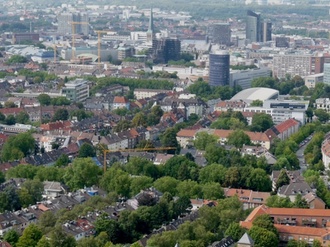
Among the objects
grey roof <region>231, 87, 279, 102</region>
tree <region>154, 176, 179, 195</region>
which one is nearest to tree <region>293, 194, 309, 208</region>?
tree <region>154, 176, 179, 195</region>

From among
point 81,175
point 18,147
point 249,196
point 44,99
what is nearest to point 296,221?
point 249,196

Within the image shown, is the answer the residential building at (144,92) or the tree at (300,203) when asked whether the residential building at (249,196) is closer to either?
the tree at (300,203)

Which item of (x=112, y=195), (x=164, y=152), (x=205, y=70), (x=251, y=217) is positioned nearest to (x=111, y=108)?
(x=164, y=152)

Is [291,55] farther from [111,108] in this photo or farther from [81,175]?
[81,175]

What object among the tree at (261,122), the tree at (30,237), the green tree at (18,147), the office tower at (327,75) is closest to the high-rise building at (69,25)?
the office tower at (327,75)

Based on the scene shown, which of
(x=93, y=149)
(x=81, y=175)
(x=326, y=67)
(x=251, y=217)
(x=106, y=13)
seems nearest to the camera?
(x=251, y=217)

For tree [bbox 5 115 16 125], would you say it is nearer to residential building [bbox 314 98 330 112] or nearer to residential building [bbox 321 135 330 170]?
residential building [bbox 321 135 330 170]
